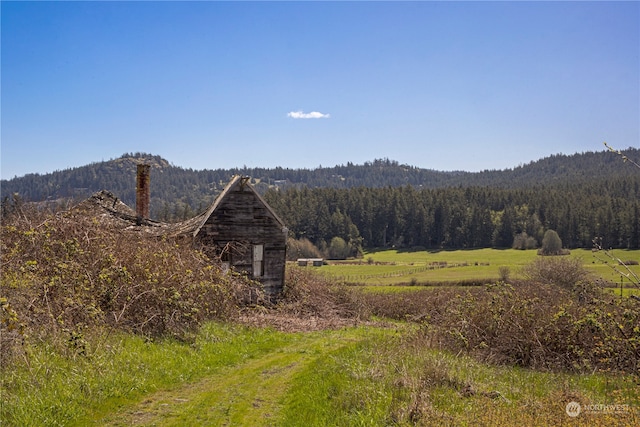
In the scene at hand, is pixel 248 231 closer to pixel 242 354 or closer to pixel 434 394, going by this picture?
pixel 242 354

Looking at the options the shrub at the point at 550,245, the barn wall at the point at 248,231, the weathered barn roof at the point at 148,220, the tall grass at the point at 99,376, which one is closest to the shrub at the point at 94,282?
the tall grass at the point at 99,376

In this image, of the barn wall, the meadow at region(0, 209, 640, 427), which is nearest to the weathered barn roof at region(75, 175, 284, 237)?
the barn wall

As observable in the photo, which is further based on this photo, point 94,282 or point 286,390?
point 94,282

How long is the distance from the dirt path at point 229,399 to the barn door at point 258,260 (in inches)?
393

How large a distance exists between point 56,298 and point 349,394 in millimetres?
6367

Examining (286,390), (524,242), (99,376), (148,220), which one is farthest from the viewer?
(524,242)

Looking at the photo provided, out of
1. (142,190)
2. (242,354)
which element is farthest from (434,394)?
(142,190)

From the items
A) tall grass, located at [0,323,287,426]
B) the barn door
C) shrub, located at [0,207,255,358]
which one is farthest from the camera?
the barn door

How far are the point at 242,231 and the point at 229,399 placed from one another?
13383 millimetres

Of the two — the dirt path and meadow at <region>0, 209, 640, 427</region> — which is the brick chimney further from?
the dirt path

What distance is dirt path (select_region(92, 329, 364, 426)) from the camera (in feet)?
25.5

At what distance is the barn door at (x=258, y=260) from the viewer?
71.9ft

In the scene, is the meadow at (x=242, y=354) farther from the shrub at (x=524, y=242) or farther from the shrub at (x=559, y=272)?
the shrub at (x=524, y=242)

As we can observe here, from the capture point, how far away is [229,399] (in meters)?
8.80
